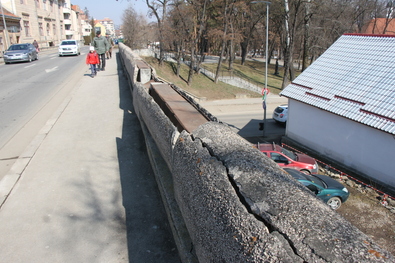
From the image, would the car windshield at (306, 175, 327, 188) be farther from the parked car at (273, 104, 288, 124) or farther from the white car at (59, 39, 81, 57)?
the white car at (59, 39, 81, 57)

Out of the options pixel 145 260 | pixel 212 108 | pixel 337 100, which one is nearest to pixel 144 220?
pixel 145 260

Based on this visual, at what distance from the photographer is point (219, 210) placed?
242 cm

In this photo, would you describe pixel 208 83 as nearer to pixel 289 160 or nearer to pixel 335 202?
pixel 289 160

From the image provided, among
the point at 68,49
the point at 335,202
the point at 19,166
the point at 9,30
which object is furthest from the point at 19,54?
the point at 335,202

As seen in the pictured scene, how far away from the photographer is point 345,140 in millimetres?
14664

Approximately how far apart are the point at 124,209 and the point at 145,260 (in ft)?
3.74

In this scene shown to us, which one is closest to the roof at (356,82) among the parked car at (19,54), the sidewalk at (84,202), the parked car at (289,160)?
the parked car at (289,160)

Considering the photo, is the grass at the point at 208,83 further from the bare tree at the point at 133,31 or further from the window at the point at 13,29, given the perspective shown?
the window at the point at 13,29

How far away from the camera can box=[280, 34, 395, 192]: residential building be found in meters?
13.0

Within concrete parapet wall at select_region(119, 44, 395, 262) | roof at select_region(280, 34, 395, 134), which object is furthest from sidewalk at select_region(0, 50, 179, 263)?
roof at select_region(280, 34, 395, 134)

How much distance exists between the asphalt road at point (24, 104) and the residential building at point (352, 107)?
12.2 m

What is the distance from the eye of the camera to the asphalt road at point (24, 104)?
7.21 metres

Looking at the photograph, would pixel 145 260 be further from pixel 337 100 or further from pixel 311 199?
pixel 337 100

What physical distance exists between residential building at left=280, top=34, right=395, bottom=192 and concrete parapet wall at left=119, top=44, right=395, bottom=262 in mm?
11562
